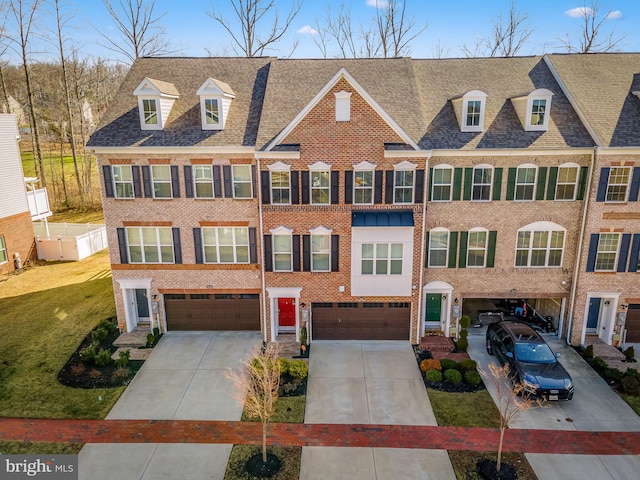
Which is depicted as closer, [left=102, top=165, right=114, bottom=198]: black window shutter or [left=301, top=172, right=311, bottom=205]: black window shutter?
[left=301, top=172, right=311, bottom=205]: black window shutter

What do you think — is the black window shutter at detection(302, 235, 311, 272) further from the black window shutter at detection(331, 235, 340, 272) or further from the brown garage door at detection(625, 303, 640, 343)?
the brown garage door at detection(625, 303, 640, 343)

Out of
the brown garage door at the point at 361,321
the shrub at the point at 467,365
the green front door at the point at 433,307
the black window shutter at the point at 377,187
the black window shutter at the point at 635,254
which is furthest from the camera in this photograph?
the green front door at the point at 433,307

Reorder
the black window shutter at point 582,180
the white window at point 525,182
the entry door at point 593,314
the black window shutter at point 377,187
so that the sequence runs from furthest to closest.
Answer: the entry door at point 593,314
the white window at point 525,182
the black window shutter at point 582,180
the black window shutter at point 377,187

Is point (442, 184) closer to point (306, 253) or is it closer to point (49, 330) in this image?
point (306, 253)

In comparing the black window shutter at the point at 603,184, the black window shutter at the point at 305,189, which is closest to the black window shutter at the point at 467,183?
the black window shutter at the point at 603,184

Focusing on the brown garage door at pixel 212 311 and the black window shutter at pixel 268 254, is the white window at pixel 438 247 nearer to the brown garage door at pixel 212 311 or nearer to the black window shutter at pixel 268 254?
the black window shutter at pixel 268 254

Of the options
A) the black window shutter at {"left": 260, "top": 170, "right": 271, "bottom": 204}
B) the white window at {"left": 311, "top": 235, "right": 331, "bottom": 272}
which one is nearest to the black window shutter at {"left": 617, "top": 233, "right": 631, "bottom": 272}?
the white window at {"left": 311, "top": 235, "right": 331, "bottom": 272}
